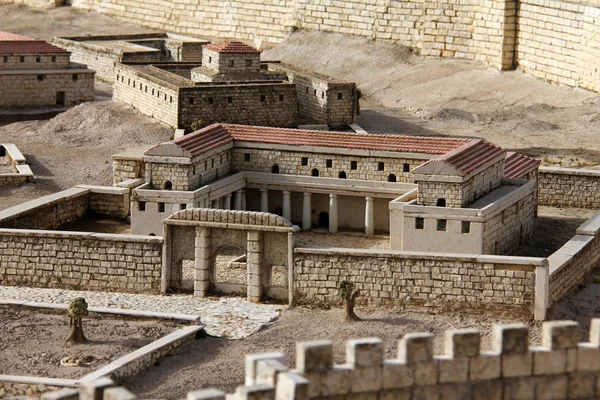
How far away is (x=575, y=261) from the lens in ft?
142

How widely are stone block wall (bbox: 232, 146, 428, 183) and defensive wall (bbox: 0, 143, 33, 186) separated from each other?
27.3 ft

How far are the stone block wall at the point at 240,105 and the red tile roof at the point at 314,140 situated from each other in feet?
31.5

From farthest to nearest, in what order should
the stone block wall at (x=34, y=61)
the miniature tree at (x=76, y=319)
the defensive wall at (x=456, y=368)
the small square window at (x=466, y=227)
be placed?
the stone block wall at (x=34, y=61)
the small square window at (x=466, y=227)
the miniature tree at (x=76, y=319)
the defensive wall at (x=456, y=368)

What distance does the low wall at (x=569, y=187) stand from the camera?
172 ft

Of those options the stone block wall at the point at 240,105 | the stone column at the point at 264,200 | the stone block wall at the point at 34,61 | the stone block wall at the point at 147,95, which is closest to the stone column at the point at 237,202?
the stone column at the point at 264,200

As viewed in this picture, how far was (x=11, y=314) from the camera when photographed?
1566 inches

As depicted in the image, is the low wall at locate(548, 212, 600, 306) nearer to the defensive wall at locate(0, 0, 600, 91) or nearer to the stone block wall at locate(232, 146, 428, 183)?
the stone block wall at locate(232, 146, 428, 183)

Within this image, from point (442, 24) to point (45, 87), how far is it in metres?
18.7

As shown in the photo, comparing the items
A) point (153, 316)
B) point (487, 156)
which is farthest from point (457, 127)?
point (153, 316)

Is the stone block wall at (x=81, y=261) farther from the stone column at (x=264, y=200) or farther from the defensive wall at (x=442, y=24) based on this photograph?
the defensive wall at (x=442, y=24)

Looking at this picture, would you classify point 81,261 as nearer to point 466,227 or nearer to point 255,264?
point 255,264

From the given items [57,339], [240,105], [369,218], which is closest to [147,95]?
[240,105]

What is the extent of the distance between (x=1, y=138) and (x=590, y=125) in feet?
77.5

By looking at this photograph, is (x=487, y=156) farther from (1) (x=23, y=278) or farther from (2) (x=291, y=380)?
(2) (x=291, y=380)
